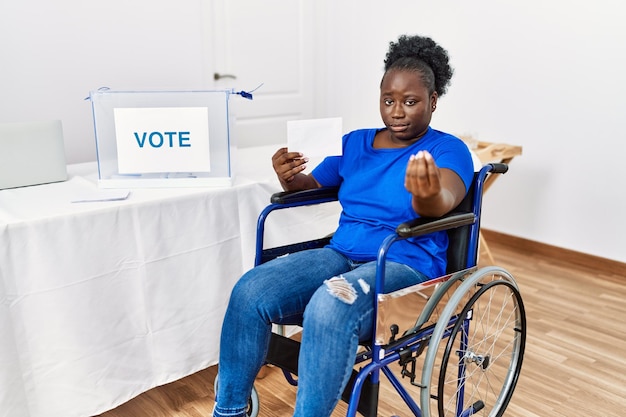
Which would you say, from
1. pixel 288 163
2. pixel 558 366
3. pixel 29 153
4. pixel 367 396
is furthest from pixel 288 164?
pixel 558 366

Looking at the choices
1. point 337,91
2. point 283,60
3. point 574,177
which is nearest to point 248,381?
point 574,177

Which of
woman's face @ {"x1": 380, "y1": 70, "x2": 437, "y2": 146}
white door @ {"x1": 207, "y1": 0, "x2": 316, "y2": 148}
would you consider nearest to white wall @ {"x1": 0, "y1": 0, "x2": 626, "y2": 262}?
white door @ {"x1": 207, "y1": 0, "x2": 316, "y2": 148}

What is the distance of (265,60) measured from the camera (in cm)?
349

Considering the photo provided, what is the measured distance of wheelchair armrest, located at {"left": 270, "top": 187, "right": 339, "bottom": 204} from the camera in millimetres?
1656

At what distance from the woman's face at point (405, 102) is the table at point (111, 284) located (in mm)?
533

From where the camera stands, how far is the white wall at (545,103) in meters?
2.89

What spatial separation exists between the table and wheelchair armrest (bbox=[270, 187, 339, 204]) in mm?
249

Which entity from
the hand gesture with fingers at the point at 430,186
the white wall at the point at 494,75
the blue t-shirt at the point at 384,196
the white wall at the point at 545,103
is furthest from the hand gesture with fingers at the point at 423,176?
the white wall at the point at 545,103

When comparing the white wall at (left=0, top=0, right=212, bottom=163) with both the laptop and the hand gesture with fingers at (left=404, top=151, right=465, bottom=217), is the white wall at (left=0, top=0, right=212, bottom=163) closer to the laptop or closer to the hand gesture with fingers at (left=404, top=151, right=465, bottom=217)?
the laptop

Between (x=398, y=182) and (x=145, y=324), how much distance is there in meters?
0.83

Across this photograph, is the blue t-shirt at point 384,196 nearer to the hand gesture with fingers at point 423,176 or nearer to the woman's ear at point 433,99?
the woman's ear at point 433,99

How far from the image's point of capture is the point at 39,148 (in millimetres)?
1787

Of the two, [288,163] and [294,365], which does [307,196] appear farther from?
[294,365]

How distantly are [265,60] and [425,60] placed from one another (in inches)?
80.7
